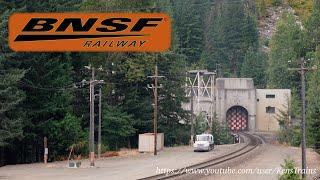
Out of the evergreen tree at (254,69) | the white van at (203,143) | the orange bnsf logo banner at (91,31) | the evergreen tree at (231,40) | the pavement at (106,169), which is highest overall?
the evergreen tree at (231,40)

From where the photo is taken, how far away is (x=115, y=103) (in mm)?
68000

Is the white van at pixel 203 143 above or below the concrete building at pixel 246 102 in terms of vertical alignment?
below

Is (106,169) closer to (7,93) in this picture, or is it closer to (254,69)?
(7,93)

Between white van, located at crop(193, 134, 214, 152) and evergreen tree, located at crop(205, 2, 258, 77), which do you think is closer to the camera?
white van, located at crop(193, 134, 214, 152)

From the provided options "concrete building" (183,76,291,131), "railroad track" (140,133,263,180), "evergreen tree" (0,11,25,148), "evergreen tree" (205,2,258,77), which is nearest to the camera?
"railroad track" (140,133,263,180)

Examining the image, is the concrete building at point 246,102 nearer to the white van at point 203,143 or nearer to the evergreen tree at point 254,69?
the evergreen tree at point 254,69

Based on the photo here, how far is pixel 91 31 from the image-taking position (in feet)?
58.4

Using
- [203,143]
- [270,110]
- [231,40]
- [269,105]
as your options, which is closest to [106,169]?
[203,143]

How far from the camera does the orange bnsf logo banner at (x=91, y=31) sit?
17.4 m

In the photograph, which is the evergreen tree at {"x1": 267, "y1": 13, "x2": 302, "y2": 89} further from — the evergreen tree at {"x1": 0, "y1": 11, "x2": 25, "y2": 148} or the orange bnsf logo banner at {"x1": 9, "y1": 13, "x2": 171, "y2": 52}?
the orange bnsf logo banner at {"x1": 9, "y1": 13, "x2": 171, "y2": 52}

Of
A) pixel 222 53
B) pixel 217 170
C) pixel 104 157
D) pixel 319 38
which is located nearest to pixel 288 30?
pixel 319 38

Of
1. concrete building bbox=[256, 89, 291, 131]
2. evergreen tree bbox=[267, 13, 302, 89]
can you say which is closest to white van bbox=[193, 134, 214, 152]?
concrete building bbox=[256, 89, 291, 131]

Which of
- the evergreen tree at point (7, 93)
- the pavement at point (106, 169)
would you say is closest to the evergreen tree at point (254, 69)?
the pavement at point (106, 169)

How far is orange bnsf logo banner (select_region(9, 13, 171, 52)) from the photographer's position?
683 inches
